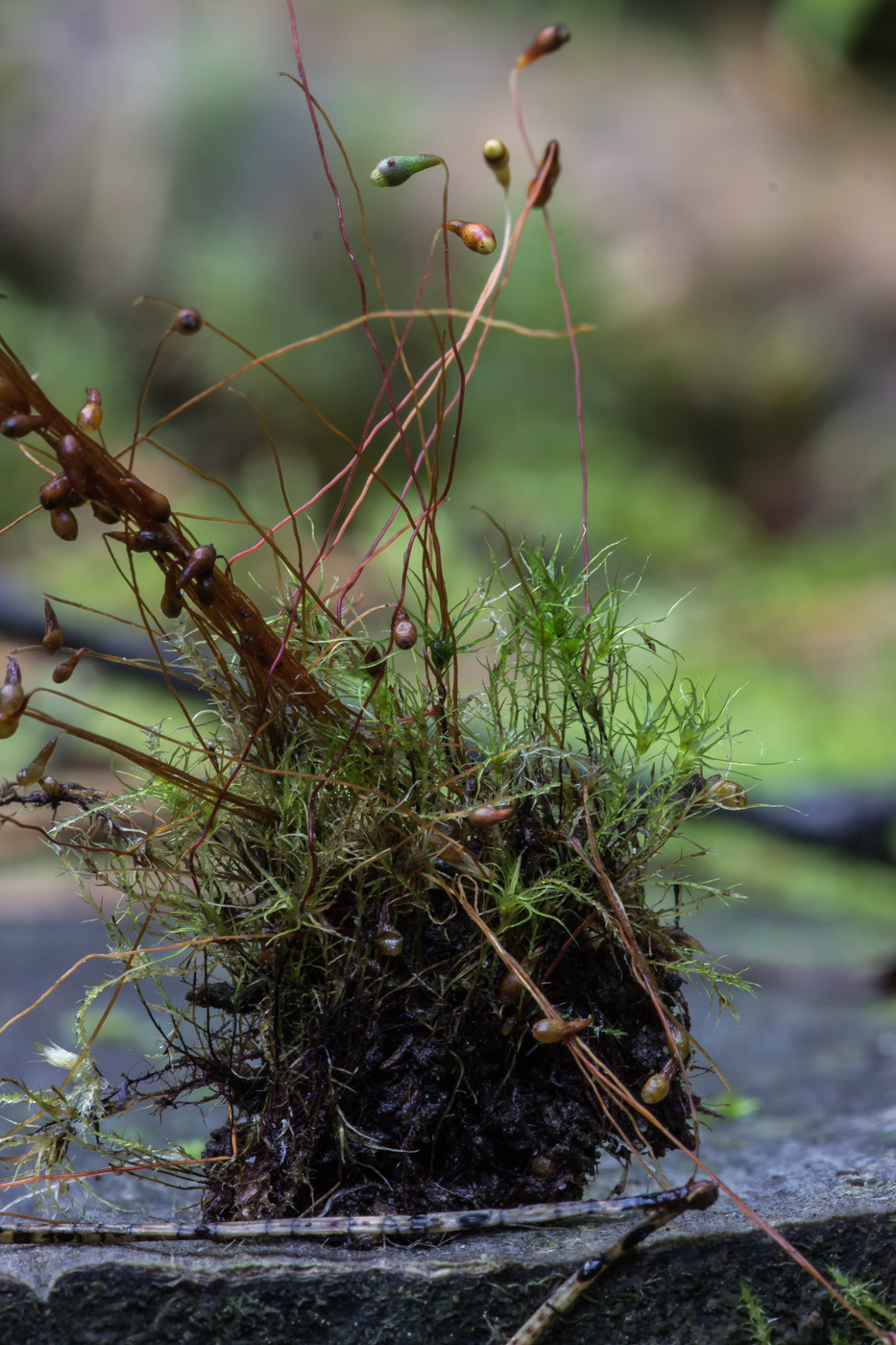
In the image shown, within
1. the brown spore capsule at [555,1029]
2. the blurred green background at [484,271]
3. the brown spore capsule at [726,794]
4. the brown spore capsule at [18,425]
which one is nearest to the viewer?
the brown spore capsule at [18,425]

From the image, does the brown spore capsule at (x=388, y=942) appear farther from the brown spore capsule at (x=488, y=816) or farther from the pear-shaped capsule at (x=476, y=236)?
the pear-shaped capsule at (x=476, y=236)

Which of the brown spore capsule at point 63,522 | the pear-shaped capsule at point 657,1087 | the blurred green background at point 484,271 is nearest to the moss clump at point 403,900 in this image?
the pear-shaped capsule at point 657,1087

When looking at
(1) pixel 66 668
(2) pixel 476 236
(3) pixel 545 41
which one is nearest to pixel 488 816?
Result: (1) pixel 66 668

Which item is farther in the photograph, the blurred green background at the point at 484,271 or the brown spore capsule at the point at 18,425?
the blurred green background at the point at 484,271

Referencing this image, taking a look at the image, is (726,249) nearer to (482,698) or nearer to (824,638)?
(824,638)

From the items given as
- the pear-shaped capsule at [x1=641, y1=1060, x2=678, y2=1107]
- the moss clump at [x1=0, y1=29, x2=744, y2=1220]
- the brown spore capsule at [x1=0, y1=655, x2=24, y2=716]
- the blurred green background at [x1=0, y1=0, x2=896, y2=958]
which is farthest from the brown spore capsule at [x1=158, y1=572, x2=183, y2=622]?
the blurred green background at [x1=0, y1=0, x2=896, y2=958]

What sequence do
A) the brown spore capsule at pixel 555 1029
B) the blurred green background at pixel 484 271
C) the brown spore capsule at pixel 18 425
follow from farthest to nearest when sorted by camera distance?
1. the blurred green background at pixel 484 271
2. the brown spore capsule at pixel 555 1029
3. the brown spore capsule at pixel 18 425

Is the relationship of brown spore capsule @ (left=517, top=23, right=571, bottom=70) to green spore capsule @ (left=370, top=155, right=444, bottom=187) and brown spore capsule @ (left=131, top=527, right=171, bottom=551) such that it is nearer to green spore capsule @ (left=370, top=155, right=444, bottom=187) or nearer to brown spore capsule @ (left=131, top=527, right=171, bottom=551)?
green spore capsule @ (left=370, top=155, right=444, bottom=187)
